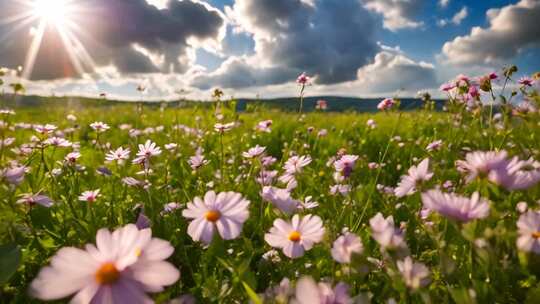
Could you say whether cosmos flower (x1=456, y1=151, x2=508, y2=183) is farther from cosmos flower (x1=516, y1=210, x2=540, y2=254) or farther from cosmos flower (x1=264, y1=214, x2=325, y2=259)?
cosmos flower (x1=264, y1=214, x2=325, y2=259)

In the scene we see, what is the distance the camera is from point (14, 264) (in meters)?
1.07

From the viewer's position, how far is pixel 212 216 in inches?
42.4

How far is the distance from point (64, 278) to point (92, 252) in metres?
0.08

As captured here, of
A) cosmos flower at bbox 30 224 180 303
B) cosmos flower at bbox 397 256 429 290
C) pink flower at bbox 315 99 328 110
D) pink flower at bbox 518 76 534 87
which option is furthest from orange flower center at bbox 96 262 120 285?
pink flower at bbox 315 99 328 110

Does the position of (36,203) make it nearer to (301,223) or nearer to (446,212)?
(301,223)

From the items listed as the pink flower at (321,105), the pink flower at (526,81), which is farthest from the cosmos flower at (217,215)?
the pink flower at (321,105)

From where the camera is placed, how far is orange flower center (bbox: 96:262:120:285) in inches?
29.5

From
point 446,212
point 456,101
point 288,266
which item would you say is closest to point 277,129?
point 456,101

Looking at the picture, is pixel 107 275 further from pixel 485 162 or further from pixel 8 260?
pixel 485 162

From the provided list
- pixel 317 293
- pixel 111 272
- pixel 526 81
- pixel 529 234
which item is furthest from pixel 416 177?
pixel 526 81

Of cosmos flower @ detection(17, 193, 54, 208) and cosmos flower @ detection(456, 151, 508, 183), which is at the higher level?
cosmos flower @ detection(456, 151, 508, 183)

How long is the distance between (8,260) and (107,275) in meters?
0.51

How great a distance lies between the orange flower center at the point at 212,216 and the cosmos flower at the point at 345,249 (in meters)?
0.31

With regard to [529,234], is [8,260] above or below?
below
